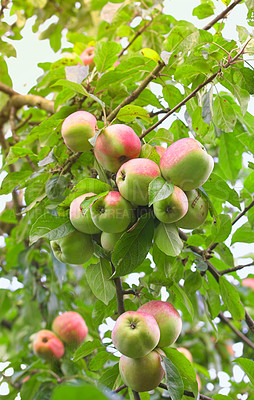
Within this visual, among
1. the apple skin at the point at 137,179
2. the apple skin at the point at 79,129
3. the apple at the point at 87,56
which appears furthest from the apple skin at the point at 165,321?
the apple at the point at 87,56

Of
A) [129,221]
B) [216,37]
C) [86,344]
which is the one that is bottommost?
[86,344]

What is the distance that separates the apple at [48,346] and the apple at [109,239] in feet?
3.49

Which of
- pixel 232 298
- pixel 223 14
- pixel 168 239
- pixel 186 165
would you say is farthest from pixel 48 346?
pixel 223 14

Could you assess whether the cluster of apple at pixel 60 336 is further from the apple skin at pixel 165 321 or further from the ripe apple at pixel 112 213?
the ripe apple at pixel 112 213

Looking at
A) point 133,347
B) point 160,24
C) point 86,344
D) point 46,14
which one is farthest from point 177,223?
point 46,14

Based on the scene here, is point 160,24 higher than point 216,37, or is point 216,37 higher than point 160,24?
point 216,37

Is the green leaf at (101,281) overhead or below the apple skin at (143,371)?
overhead

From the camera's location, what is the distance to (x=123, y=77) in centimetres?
109

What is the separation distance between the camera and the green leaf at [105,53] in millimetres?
1110

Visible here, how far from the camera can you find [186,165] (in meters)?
0.80

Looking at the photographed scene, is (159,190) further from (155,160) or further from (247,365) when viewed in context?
(247,365)

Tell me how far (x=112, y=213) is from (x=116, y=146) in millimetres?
143

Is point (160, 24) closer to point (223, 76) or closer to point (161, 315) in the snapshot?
point (223, 76)

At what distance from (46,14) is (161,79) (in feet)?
4.04
